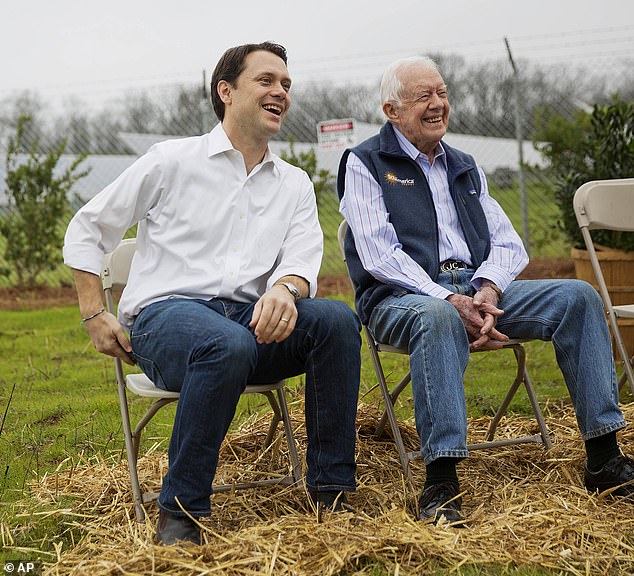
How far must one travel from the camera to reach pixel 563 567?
2600 mm

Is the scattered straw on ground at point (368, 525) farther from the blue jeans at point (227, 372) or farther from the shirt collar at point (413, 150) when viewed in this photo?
the shirt collar at point (413, 150)

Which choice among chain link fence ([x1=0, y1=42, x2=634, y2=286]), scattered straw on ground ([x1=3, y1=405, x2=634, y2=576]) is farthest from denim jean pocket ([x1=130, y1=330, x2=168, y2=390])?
chain link fence ([x1=0, y1=42, x2=634, y2=286])

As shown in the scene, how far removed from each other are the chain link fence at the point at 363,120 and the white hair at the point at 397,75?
207 inches

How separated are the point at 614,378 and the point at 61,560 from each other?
1.96 m

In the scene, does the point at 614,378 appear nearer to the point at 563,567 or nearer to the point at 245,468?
the point at 563,567

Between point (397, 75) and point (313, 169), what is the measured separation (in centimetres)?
530

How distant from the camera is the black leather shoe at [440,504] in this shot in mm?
2900

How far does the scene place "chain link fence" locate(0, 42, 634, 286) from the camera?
9.28 metres

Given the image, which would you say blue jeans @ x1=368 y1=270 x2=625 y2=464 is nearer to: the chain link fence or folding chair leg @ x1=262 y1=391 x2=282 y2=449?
folding chair leg @ x1=262 y1=391 x2=282 y2=449

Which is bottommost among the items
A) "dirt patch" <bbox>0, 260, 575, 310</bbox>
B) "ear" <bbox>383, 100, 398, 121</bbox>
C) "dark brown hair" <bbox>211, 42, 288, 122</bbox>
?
"dirt patch" <bbox>0, 260, 575, 310</bbox>

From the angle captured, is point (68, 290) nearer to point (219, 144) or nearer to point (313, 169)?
point (313, 169)

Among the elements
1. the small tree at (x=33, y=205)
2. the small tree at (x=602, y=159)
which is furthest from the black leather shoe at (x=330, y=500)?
the small tree at (x=33, y=205)

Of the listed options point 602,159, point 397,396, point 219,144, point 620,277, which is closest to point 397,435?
point 397,396

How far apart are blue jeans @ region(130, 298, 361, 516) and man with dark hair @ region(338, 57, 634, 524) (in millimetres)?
279
